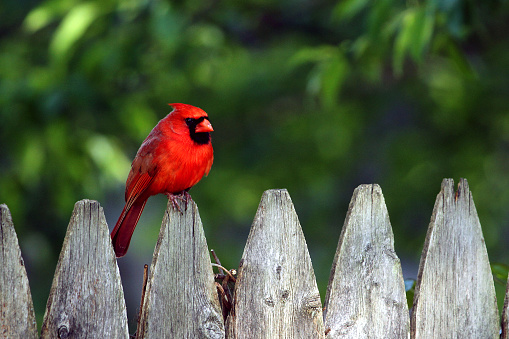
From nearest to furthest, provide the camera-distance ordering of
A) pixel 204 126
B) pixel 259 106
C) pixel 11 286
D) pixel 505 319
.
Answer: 1. pixel 11 286
2. pixel 505 319
3. pixel 204 126
4. pixel 259 106

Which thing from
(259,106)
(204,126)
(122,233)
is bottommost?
(122,233)

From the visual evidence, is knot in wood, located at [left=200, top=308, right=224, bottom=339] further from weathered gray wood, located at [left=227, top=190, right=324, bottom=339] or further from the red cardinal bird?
the red cardinal bird

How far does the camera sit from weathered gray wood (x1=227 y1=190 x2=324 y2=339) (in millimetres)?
1810

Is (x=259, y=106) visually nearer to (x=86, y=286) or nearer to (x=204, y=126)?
(x=204, y=126)

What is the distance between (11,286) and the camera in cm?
158

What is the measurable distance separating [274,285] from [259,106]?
4959 mm

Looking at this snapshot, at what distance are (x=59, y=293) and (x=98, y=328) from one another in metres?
0.14

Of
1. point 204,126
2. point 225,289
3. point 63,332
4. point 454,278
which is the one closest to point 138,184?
point 204,126

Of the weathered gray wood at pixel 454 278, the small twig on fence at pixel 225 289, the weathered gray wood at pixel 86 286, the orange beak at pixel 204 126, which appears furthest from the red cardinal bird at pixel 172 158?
the weathered gray wood at pixel 454 278

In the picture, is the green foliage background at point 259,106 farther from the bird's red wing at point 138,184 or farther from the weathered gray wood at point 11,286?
the weathered gray wood at point 11,286

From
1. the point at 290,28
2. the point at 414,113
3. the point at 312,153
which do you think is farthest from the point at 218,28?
the point at 414,113

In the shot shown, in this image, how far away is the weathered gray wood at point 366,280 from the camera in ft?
6.15

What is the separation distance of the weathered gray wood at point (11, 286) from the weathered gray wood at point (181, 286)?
31 cm

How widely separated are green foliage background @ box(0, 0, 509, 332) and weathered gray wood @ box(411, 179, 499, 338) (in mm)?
856
